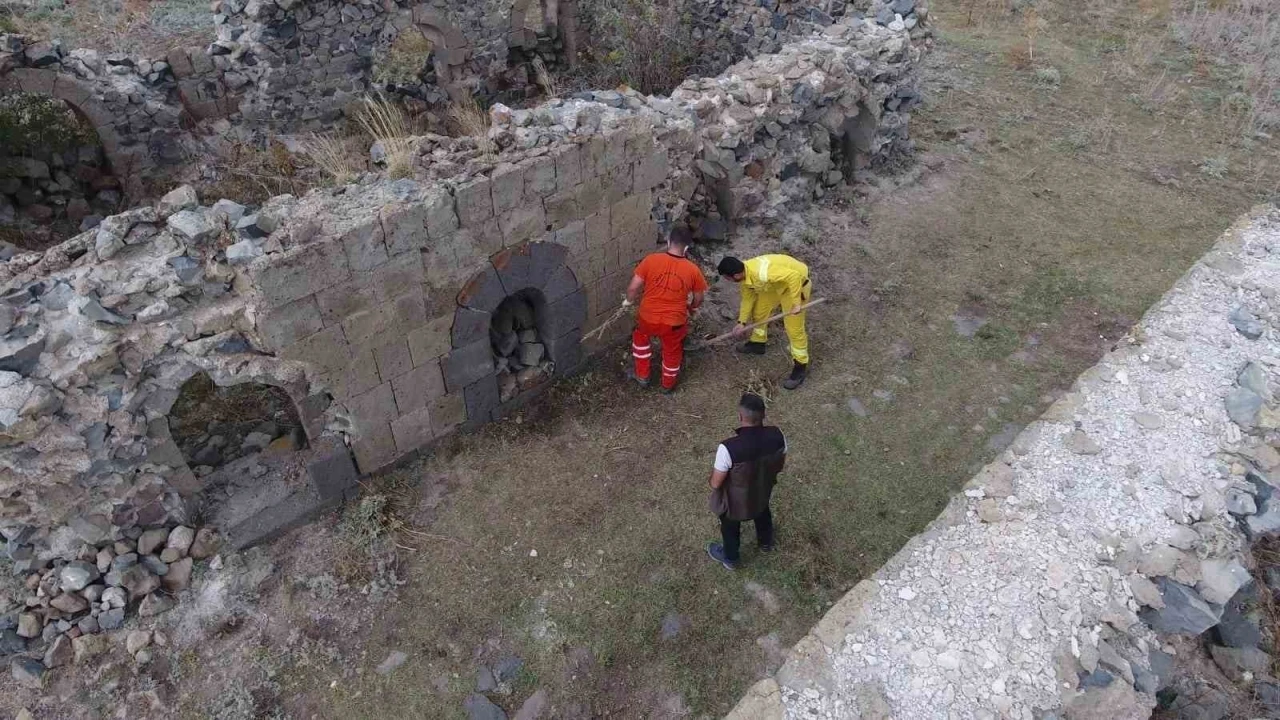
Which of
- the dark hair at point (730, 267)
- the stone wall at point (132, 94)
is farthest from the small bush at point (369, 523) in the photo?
the stone wall at point (132, 94)

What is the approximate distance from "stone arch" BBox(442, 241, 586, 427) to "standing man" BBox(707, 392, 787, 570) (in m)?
2.01

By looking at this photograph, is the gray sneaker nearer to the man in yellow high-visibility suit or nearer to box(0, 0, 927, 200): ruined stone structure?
the man in yellow high-visibility suit

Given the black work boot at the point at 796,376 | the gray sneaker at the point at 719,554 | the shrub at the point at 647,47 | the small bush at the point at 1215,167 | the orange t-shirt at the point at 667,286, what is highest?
the shrub at the point at 647,47

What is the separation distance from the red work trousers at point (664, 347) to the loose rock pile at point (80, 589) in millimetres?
3402

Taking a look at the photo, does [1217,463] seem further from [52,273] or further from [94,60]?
[94,60]

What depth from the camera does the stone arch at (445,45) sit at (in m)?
10.2

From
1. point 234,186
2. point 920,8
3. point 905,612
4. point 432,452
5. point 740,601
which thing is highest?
point 920,8

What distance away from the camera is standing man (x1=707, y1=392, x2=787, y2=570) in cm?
445

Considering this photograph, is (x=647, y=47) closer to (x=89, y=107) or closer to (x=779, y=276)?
(x=779, y=276)

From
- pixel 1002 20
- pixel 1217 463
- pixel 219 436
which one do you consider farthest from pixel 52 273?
pixel 1002 20

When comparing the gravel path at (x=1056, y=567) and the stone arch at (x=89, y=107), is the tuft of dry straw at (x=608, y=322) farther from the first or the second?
the stone arch at (x=89, y=107)

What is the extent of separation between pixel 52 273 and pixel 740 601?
14.5 ft

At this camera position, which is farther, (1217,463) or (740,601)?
(740,601)

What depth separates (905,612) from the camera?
12.9 ft
